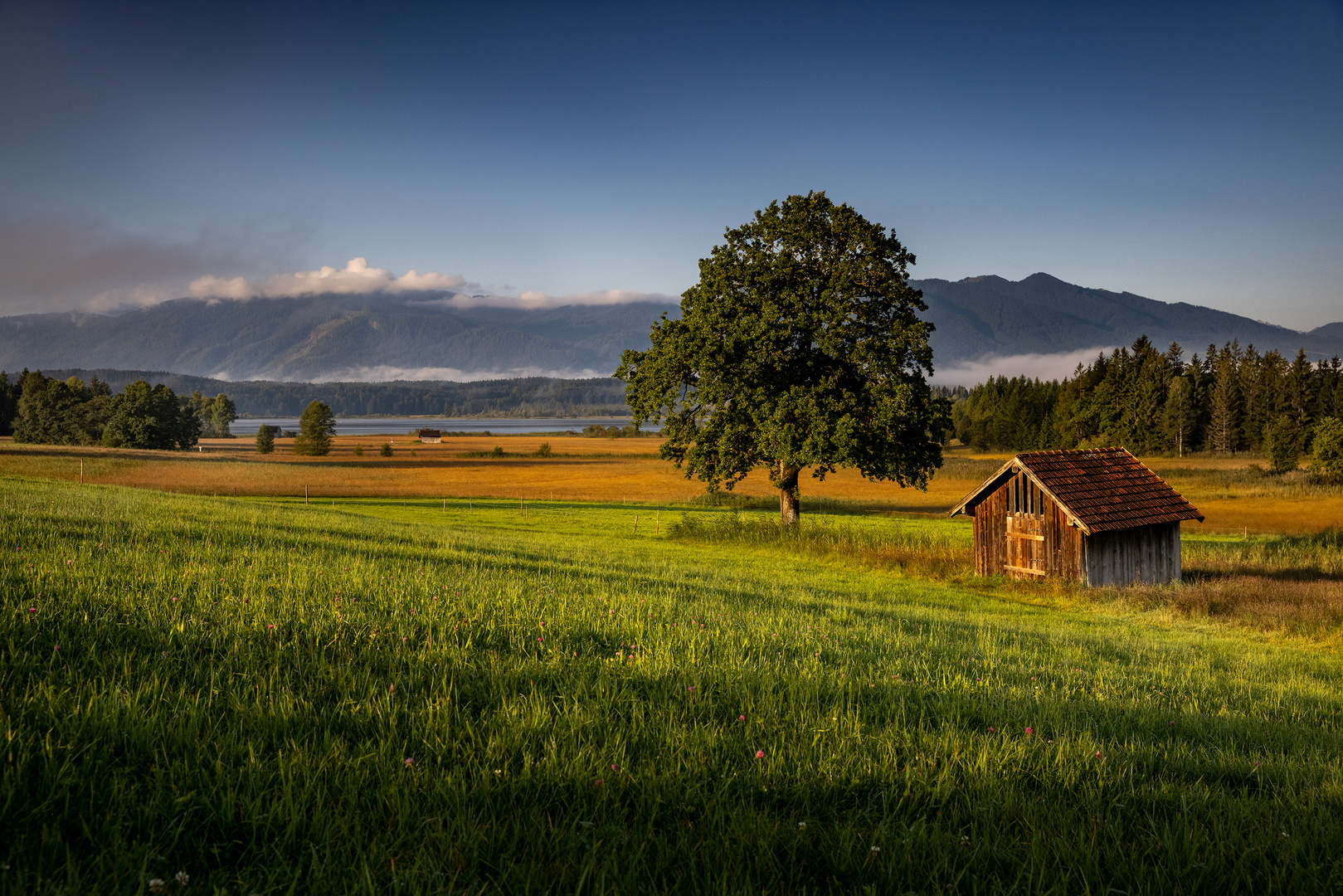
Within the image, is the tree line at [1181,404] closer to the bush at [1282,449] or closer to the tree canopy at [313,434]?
the bush at [1282,449]

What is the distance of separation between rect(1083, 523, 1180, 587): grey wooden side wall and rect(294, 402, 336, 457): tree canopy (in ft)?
429

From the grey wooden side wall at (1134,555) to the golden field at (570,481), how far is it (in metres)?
26.4

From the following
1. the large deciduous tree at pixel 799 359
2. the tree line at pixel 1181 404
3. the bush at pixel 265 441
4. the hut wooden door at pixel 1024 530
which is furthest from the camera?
the bush at pixel 265 441

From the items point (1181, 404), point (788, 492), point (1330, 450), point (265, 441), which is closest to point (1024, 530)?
point (788, 492)

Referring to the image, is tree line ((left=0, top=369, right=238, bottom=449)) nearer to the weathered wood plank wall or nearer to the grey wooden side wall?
the weathered wood plank wall

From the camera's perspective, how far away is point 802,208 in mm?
33844

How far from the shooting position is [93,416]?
118m

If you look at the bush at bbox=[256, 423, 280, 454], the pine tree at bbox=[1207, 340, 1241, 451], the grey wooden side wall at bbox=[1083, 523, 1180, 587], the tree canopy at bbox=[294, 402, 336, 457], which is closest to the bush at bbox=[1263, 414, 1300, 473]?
the pine tree at bbox=[1207, 340, 1241, 451]

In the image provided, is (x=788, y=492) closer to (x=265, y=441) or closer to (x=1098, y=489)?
(x=1098, y=489)

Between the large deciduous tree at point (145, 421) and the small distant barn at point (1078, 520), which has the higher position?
the large deciduous tree at point (145, 421)

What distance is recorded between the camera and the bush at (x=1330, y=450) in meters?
74.0

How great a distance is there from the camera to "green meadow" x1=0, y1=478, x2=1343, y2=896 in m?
2.81

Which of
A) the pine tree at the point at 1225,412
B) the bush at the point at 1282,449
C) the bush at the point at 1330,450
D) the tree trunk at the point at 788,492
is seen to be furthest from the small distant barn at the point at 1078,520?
the pine tree at the point at 1225,412

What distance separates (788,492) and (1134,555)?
1529 cm
